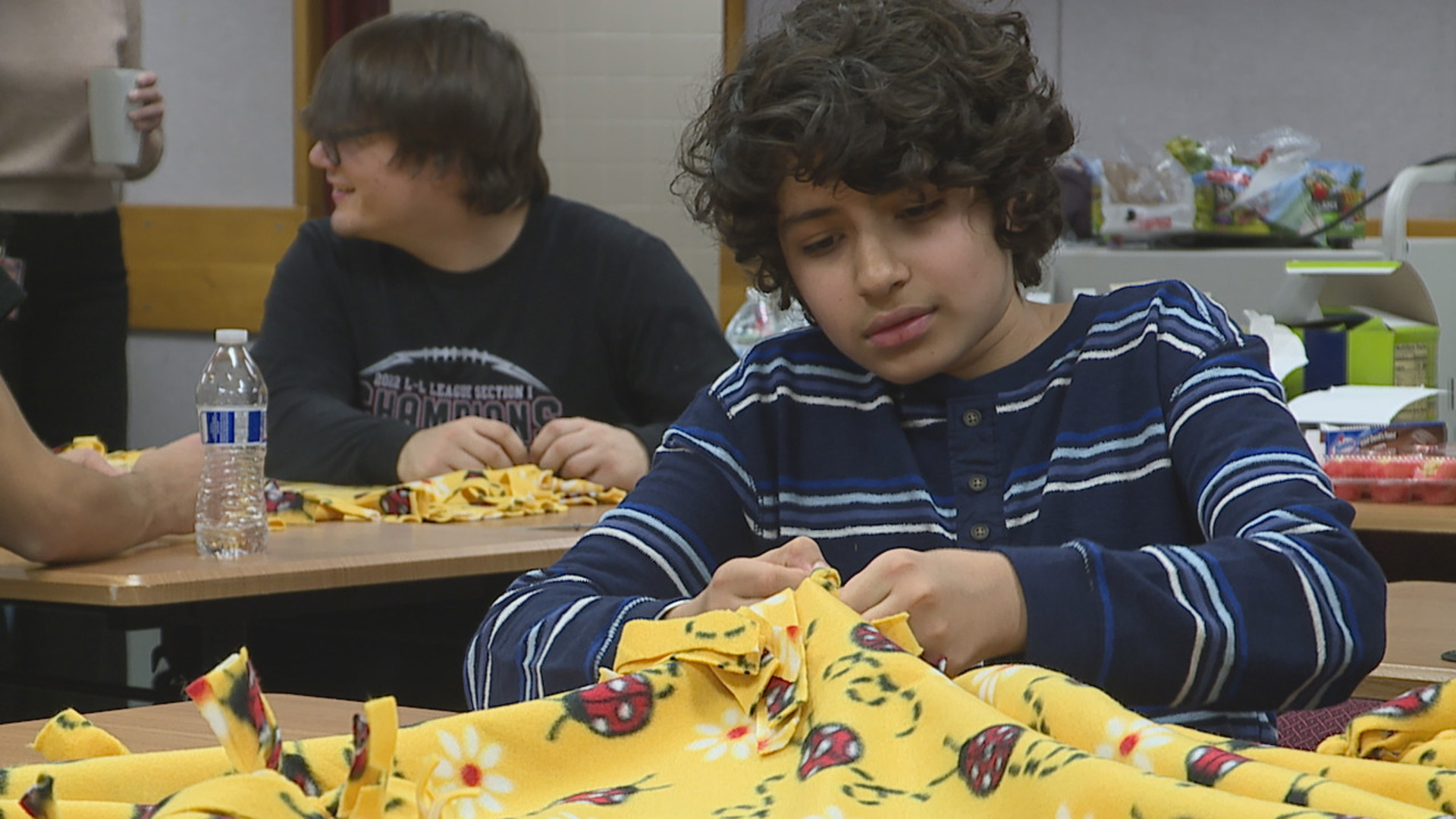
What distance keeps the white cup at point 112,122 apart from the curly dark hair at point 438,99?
29cm

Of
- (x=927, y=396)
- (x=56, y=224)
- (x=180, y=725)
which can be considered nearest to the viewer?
(x=180, y=725)

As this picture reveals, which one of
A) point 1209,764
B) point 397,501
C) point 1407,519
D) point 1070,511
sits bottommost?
point 397,501

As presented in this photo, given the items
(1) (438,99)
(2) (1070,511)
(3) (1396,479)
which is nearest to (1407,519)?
(3) (1396,479)

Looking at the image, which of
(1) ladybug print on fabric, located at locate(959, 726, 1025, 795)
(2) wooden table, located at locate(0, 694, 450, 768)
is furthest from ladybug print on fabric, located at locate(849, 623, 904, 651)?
(2) wooden table, located at locate(0, 694, 450, 768)

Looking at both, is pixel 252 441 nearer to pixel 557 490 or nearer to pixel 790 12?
pixel 557 490

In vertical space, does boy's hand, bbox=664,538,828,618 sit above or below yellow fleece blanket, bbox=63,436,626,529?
above

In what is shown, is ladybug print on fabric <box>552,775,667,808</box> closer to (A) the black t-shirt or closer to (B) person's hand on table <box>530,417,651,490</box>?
(B) person's hand on table <box>530,417,651,490</box>

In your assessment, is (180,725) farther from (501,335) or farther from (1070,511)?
(501,335)

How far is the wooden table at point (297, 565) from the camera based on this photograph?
1.71 meters

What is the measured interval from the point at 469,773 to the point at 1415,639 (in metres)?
1.01

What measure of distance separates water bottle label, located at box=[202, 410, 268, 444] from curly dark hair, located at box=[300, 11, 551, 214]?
0.75 metres

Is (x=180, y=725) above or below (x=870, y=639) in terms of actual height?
below

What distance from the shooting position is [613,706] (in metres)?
0.83

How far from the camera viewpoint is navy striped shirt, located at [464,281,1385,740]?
1.04 meters
